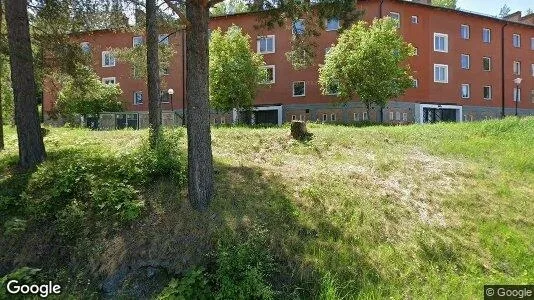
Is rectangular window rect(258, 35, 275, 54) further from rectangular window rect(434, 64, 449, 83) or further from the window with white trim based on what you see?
the window with white trim

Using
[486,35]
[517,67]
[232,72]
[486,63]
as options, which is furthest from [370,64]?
[517,67]

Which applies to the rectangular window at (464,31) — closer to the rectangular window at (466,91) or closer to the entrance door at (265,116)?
the rectangular window at (466,91)

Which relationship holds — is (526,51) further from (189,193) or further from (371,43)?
(189,193)

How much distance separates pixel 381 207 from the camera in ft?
32.1

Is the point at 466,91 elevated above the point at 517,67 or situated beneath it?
situated beneath

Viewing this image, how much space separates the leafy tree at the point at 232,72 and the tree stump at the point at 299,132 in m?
14.6

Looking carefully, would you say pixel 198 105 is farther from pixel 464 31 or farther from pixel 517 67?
pixel 517 67

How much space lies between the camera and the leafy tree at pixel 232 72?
2838cm

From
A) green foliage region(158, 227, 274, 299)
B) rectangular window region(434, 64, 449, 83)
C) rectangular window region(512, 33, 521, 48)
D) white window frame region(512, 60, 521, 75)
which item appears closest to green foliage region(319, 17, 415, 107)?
rectangular window region(434, 64, 449, 83)

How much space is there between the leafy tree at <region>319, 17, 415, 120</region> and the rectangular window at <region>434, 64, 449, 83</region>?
9390 millimetres

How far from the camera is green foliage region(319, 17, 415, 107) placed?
24.9 meters

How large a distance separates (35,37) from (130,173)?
6.67m

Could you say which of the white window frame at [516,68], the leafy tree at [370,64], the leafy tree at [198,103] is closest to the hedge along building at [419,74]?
the white window frame at [516,68]

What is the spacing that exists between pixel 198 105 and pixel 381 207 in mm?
4385
